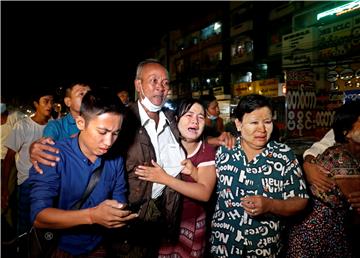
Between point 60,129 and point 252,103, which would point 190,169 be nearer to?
point 252,103

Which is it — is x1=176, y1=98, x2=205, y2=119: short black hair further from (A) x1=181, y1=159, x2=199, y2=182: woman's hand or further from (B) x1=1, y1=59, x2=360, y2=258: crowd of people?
(A) x1=181, y1=159, x2=199, y2=182: woman's hand

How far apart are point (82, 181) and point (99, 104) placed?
634 millimetres

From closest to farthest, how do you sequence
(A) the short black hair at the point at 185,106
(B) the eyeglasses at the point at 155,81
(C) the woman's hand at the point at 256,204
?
(C) the woman's hand at the point at 256,204 < (A) the short black hair at the point at 185,106 < (B) the eyeglasses at the point at 155,81

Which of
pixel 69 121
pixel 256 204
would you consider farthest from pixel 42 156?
pixel 256 204

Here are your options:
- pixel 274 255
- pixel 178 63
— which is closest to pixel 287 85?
pixel 274 255

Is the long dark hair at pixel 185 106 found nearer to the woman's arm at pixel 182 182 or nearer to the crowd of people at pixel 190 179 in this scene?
the crowd of people at pixel 190 179

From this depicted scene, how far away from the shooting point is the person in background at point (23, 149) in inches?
191

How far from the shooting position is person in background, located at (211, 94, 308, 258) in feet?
9.40

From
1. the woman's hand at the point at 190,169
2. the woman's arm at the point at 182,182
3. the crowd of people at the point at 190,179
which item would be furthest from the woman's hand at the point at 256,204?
the woman's hand at the point at 190,169

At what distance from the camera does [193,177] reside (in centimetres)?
321

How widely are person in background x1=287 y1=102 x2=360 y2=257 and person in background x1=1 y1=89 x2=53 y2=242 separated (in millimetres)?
3998

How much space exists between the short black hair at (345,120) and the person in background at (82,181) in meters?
2.33

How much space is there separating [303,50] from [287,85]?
5802 millimetres

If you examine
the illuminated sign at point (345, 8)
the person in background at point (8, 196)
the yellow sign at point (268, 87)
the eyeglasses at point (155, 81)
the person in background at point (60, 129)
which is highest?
the illuminated sign at point (345, 8)
